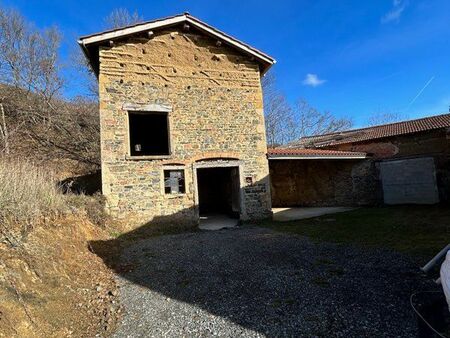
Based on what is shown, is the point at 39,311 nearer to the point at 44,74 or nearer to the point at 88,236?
the point at 88,236

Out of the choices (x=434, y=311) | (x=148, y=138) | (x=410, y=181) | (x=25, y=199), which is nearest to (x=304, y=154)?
(x=410, y=181)

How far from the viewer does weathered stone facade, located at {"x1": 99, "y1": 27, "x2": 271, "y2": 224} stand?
8781 millimetres

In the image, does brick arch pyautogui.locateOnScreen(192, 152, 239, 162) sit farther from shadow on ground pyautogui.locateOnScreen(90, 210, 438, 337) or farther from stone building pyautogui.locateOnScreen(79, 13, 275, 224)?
shadow on ground pyautogui.locateOnScreen(90, 210, 438, 337)

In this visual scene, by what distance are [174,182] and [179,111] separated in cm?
242

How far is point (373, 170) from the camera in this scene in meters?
14.4

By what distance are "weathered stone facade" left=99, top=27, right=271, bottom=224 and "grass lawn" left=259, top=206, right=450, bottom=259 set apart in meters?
2.01

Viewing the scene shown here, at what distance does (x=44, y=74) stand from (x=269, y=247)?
17.1 metres

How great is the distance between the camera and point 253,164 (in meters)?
10.3

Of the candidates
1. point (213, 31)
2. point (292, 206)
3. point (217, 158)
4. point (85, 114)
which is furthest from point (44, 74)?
point (292, 206)

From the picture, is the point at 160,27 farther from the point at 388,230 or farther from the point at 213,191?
the point at 388,230

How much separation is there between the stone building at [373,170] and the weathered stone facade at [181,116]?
77.9 inches

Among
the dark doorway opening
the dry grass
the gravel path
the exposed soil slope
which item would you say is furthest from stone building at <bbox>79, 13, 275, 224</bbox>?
the exposed soil slope

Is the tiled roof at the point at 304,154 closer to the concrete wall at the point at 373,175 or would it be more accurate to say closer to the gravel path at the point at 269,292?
the concrete wall at the point at 373,175

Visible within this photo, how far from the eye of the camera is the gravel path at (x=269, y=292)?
318cm
